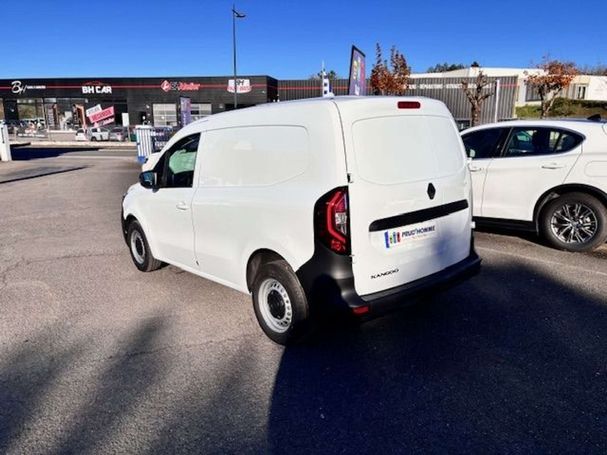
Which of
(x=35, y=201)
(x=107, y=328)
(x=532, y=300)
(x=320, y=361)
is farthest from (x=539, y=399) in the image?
(x=35, y=201)

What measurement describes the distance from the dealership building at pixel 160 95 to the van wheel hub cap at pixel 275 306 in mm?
39292

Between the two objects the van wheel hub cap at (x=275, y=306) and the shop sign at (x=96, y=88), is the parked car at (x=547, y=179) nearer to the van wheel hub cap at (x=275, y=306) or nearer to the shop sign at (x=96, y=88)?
the van wheel hub cap at (x=275, y=306)

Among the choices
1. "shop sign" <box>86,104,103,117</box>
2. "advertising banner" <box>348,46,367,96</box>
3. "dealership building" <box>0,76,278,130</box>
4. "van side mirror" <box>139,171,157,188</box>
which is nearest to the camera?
"van side mirror" <box>139,171,157,188</box>

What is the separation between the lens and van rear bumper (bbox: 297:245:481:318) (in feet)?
10.4

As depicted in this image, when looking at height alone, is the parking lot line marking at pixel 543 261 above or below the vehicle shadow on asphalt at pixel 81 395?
above

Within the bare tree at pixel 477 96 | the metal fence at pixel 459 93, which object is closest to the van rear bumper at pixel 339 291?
the bare tree at pixel 477 96

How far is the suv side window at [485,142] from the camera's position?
6730mm

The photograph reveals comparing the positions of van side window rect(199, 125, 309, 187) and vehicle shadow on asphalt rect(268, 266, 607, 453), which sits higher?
van side window rect(199, 125, 309, 187)

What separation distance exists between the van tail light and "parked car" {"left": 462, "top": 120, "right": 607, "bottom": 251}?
4209 millimetres

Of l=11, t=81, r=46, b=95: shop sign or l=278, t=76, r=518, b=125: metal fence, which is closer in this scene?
l=278, t=76, r=518, b=125: metal fence

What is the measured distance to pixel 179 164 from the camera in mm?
4812

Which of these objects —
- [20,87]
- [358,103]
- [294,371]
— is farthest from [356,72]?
[20,87]

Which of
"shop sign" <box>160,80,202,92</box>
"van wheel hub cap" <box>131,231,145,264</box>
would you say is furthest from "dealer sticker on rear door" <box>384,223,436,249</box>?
"shop sign" <box>160,80,202,92</box>

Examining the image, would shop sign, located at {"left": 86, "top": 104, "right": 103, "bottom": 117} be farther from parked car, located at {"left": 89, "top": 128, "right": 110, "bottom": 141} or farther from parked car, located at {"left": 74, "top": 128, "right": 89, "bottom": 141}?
parked car, located at {"left": 89, "top": 128, "right": 110, "bottom": 141}
